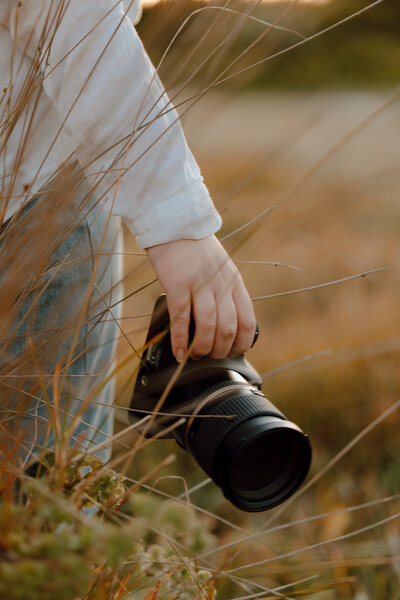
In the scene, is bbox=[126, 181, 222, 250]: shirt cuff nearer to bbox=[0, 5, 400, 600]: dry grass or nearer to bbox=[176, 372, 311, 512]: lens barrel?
bbox=[0, 5, 400, 600]: dry grass

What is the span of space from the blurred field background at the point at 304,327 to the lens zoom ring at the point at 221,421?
49 mm

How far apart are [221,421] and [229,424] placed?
1 cm

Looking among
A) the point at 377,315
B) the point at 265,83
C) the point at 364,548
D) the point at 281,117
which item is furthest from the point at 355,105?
the point at 364,548

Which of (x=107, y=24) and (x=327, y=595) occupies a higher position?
(x=107, y=24)

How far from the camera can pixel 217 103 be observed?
579mm

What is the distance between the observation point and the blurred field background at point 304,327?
21.5 inches

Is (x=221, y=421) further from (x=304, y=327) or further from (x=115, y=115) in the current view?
(x=304, y=327)

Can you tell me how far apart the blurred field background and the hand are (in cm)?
3

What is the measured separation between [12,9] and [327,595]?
3.25 ft

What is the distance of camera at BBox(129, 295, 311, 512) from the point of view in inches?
24.5

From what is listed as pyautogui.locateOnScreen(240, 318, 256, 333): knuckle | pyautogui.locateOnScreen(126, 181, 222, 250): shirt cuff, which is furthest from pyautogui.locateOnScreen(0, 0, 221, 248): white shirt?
pyautogui.locateOnScreen(240, 318, 256, 333): knuckle

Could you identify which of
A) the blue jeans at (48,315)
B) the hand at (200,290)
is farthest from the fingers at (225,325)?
the blue jeans at (48,315)

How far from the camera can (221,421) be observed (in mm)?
632

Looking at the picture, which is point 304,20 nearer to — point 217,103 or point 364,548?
point 217,103
